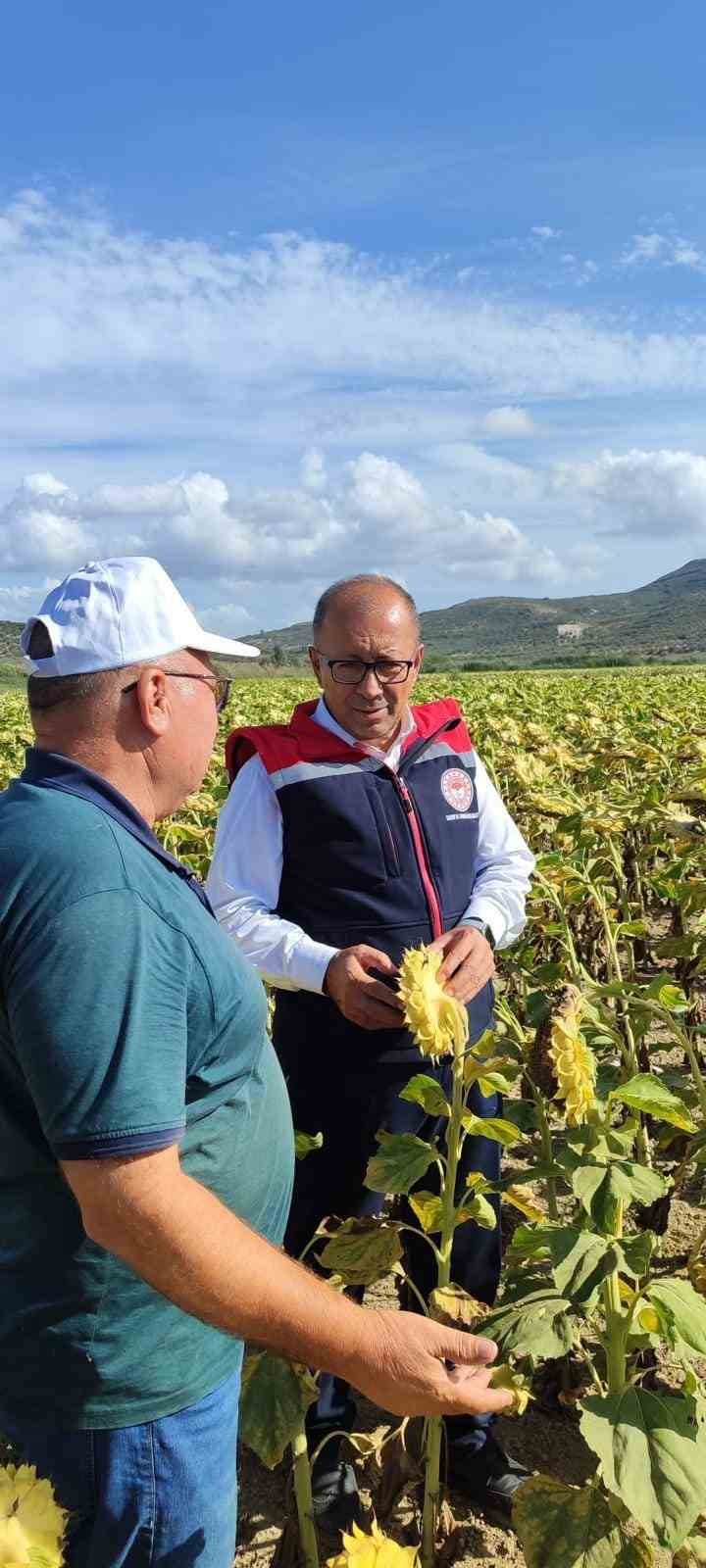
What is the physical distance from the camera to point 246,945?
2432 millimetres

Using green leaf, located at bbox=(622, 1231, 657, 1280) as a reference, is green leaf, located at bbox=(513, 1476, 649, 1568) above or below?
below

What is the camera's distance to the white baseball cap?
1.45 metres

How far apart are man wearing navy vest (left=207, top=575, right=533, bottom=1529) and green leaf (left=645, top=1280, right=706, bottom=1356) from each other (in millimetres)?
787

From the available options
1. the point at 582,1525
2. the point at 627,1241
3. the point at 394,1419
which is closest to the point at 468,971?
the point at 627,1241

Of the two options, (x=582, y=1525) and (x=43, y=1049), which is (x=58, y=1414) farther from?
(x=582, y=1525)

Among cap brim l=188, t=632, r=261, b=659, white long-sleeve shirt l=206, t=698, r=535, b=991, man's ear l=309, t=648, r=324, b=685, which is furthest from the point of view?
man's ear l=309, t=648, r=324, b=685

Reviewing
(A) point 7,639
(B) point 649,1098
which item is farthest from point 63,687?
(A) point 7,639

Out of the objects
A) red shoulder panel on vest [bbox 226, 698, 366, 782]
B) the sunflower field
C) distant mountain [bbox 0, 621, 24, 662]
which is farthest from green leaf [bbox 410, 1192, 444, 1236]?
distant mountain [bbox 0, 621, 24, 662]

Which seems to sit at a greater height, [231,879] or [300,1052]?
[231,879]

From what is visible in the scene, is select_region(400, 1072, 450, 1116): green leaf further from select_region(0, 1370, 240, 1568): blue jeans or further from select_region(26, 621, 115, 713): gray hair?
select_region(26, 621, 115, 713): gray hair

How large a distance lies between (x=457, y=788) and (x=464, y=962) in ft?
1.59

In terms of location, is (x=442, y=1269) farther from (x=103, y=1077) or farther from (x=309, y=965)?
(x=103, y=1077)

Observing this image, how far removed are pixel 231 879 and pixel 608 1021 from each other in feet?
3.17

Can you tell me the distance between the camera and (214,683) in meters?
1.65
